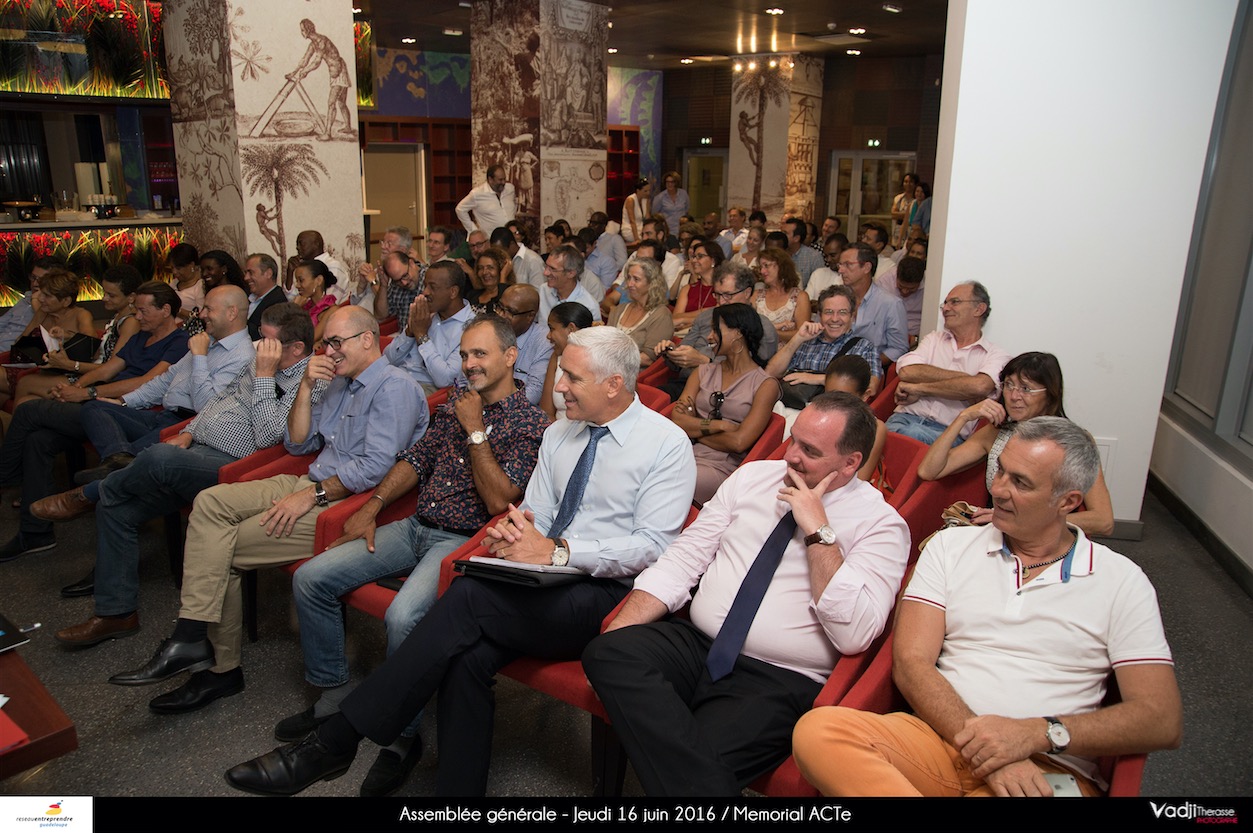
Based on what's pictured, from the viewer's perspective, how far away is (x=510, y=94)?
32.1 feet

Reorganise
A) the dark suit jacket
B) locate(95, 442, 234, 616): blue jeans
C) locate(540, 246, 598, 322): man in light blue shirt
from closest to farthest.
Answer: locate(95, 442, 234, 616): blue jeans, the dark suit jacket, locate(540, 246, 598, 322): man in light blue shirt

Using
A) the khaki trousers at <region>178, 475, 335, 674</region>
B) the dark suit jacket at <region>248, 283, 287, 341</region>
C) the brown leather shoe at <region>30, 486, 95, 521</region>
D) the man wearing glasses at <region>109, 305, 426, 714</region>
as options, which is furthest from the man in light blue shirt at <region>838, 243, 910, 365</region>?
the brown leather shoe at <region>30, 486, 95, 521</region>

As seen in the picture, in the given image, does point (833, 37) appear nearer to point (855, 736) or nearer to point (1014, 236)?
point (1014, 236)

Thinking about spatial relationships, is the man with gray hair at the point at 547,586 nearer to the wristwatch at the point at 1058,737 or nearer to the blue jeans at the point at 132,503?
the wristwatch at the point at 1058,737

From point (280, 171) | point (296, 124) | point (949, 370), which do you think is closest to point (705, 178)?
point (296, 124)

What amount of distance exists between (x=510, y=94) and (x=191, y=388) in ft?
21.2

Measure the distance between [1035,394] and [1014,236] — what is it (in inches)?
64.3

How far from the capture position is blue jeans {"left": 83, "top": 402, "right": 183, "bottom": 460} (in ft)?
14.4

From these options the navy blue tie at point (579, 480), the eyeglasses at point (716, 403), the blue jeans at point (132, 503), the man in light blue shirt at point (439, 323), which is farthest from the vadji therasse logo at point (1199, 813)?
the man in light blue shirt at point (439, 323)

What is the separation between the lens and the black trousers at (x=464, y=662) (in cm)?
246

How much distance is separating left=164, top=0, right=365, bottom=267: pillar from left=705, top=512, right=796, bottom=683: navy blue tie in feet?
18.8

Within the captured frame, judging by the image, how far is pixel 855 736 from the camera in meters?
1.93

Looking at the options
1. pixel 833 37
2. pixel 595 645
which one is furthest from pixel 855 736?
pixel 833 37

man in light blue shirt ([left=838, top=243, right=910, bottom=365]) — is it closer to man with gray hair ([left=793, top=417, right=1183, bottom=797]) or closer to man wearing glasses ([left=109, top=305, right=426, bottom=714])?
man wearing glasses ([left=109, top=305, right=426, bottom=714])
